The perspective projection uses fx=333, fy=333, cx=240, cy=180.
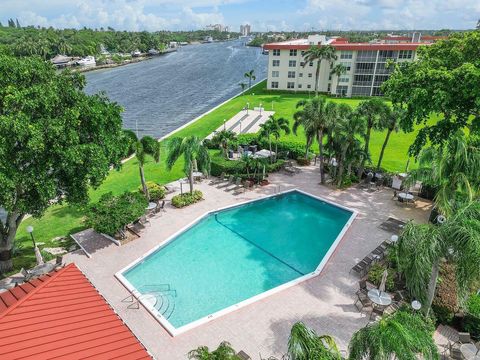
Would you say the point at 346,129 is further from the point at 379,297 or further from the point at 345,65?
the point at 345,65

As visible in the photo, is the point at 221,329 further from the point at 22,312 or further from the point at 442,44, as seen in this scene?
the point at 442,44

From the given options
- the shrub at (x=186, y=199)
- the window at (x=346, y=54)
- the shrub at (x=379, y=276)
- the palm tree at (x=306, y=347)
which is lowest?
the shrub at (x=186, y=199)

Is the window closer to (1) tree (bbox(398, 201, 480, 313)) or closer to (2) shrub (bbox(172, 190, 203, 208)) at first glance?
(2) shrub (bbox(172, 190, 203, 208))

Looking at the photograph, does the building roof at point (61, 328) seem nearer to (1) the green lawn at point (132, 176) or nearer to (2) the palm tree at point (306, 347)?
(2) the palm tree at point (306, 347)

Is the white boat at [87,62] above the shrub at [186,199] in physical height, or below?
above

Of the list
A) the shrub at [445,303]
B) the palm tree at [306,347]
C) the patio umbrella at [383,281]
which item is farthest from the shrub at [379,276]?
the palm tree at [306,347]

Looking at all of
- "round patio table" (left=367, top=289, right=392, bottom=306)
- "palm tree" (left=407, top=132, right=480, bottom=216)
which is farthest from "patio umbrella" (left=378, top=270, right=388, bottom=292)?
"palm tree" (left=407, top=132, right=480, bottom=216)

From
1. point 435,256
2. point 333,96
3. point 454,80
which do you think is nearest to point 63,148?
point 435,256

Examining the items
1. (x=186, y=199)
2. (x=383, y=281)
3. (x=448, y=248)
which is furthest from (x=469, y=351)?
(x=186, y=199)
